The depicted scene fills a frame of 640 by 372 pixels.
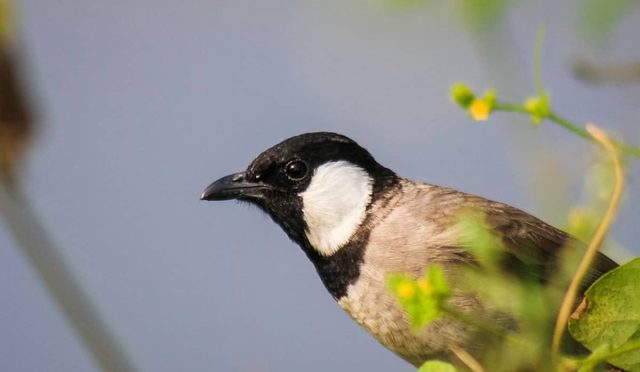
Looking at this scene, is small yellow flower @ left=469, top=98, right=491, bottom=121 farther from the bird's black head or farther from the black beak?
the black beak

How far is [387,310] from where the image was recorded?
7.64 feet

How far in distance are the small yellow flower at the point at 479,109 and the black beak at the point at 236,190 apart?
177cm

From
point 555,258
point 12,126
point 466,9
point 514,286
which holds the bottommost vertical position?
point 555,258

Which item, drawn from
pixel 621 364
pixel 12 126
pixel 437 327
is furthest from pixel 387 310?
pixel 621 364

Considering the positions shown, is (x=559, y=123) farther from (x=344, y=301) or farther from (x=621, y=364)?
(x=344, y=301)

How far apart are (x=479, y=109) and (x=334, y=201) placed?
1683mm

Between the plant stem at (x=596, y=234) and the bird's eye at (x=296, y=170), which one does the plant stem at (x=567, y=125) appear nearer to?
the plant stem at (x=596, y=234)

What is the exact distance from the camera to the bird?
7.49 ft

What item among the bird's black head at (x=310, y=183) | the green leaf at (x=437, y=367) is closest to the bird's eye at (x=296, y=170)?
the bird's black head at (x=310, y=183)

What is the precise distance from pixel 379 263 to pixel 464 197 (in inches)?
16.2

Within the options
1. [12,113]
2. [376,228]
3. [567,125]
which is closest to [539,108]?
[567,125]

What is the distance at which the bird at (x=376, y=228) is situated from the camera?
2283 mm

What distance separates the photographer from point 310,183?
9.70 ft

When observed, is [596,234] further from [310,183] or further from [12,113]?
[310,183]
